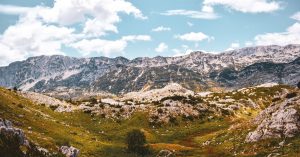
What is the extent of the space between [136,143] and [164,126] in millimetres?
47306

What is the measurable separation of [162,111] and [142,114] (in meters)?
9.29

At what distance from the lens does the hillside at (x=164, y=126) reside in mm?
80625

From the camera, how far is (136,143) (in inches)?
3878

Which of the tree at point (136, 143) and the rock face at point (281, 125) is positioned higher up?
the rock face at point (281, 125)

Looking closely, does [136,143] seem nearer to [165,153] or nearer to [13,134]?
[165,153]

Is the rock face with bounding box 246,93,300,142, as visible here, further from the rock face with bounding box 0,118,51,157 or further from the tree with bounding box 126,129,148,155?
the rock face with bounding box 0,118,51,157

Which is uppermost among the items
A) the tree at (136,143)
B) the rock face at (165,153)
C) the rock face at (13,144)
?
the rock face at (13,144)

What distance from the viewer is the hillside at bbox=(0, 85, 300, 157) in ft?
265

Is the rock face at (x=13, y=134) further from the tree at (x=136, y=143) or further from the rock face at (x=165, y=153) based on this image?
the tree at (x=136, y=143)

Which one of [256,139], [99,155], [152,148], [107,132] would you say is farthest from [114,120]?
[256,139]

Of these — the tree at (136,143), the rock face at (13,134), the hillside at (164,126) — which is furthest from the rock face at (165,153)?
the rock face at (13,134)

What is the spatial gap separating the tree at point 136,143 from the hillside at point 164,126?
2.22 metres

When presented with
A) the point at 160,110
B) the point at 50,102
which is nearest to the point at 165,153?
the point at 160,110

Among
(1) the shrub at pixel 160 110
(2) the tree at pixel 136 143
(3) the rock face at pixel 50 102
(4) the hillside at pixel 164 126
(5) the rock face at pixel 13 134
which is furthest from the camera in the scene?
(1) the shrub at pixel 160 110
